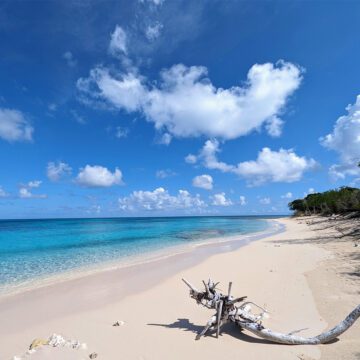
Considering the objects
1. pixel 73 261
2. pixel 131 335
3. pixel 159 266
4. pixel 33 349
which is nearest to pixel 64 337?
pixel 33 349

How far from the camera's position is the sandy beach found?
549 cm

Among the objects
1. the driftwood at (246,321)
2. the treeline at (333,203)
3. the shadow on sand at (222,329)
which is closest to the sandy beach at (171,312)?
the shadow on sand at (222,329)

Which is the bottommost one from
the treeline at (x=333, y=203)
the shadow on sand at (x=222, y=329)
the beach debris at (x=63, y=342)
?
the shadow on sand at (x=222, y=329)

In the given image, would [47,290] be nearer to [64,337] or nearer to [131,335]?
[64,337]

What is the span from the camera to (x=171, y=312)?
7.83 m

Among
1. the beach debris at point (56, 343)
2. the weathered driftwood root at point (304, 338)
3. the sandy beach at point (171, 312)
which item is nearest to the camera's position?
the weathered driftwood root at point (304, 338)

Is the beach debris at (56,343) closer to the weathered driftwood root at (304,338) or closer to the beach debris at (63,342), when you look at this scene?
the beach debris at (63,342)

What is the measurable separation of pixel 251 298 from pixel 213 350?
362cm

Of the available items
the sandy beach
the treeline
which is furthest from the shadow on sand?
the treeline

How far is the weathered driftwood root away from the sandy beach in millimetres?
110

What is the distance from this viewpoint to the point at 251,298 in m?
8.72

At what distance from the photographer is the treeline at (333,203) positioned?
4403 cm

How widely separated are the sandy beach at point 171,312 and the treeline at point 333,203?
32.9 m

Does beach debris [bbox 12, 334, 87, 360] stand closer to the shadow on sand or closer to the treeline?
the shadow on sand
